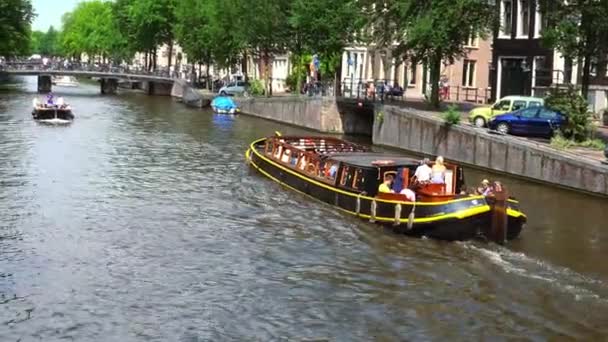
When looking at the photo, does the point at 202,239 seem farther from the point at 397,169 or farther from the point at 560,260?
the point at 560,260

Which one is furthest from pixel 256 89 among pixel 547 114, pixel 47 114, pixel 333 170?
pixel 333 170

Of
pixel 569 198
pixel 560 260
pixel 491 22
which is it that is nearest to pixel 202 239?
pixel 560 260

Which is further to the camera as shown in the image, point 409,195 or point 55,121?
point 55,121

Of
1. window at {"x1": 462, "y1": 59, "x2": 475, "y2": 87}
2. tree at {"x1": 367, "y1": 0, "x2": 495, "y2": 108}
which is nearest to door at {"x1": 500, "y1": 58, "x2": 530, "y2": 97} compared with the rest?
tree at {"x1": 367, "y1": 0, "x2": 495, "y2": 108}

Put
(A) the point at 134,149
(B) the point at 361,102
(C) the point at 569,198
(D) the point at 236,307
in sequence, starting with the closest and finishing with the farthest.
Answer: (D) the point at 236,307 → (C) the point at 569,198 → (A) the point at 134,149 → (B) the point at 361,102

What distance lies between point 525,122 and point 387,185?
15.4 metres

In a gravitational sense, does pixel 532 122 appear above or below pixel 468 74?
below

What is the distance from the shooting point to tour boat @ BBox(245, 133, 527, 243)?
2344 centimetres

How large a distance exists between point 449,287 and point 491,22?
101 feet

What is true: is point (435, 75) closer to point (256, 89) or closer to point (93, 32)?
point (256, 89)

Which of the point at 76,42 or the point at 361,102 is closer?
the point at 361,102

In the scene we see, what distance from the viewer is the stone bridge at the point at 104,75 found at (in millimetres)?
99750

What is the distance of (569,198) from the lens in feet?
102

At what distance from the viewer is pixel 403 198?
A: 24.9 metres
